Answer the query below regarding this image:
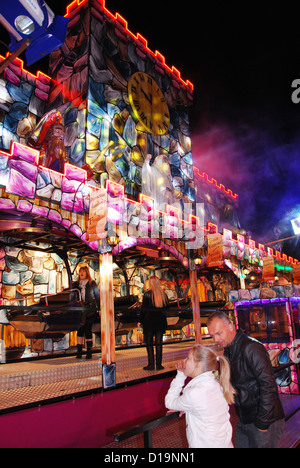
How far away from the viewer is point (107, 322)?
20.8 ft

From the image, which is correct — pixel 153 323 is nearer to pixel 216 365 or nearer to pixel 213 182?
pixel 216 365

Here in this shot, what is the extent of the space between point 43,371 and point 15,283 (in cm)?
448

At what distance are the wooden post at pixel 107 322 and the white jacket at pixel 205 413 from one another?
Answer: 351cm

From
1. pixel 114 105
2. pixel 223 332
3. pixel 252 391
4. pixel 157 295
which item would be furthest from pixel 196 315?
pixel 114 105

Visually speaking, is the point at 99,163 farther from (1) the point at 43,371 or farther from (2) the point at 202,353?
(2) the point at 202,353

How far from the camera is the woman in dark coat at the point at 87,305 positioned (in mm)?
6966

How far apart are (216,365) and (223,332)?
40cm

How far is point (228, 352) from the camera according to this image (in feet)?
9.62

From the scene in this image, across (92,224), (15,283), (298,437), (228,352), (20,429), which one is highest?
(92,224)


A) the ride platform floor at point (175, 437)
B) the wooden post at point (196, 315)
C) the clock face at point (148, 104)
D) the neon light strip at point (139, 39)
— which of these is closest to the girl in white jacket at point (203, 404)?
the ride platform floor at point (175, 437)

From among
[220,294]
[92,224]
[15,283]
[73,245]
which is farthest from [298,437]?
[220,294]

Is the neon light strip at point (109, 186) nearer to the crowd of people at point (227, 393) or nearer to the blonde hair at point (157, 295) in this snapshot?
the blonde hair at point (157, 295)

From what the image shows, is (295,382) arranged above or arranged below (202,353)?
below

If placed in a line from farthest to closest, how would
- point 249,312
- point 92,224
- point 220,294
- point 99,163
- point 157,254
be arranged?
point 220,294 < point 157,254 < point 99,163 < point 249,312 < point 92,224
